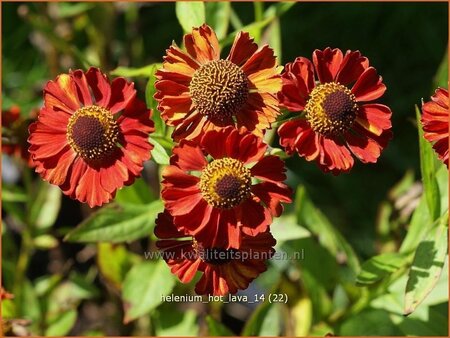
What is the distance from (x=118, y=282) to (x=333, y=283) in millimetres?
582

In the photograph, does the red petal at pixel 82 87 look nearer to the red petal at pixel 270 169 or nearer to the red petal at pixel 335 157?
the red petal at pixel 270 169

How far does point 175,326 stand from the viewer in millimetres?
1830

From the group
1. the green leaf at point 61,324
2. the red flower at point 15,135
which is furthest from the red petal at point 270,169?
the green leaf at point 61,324

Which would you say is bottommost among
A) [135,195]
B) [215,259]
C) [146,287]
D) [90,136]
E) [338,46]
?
[146,287]

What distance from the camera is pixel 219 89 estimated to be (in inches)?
50.1

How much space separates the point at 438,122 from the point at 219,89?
1.31 ft

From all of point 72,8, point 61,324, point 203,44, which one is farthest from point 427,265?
point 72,8

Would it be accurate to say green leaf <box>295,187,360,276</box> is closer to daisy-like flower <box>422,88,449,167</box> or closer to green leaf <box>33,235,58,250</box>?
daisy-like flower <box>422,88,449,167</box>

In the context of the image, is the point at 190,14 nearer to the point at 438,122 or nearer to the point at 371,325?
the point at 438,122

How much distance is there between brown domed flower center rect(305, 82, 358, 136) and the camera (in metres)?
1.29

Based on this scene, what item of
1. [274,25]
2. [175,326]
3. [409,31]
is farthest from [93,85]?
[409,31]

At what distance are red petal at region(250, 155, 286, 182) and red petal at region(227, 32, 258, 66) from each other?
8.3 inches

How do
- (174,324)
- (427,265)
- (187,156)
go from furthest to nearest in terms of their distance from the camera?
(174,324), (427,265), (187,156)

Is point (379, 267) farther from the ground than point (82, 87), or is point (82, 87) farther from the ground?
point (82, 87)
